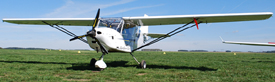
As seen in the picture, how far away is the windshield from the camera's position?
8312 mm

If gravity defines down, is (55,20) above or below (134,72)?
above

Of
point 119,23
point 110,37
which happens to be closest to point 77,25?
point 119,23

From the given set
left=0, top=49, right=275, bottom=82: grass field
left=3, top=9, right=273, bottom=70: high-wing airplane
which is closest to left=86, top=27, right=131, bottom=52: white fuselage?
left=3, top=9, right=273, bottom=70: high-wing airplane

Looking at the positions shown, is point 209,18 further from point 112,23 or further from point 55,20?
point 55,20

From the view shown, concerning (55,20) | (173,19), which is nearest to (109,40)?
(173,19)

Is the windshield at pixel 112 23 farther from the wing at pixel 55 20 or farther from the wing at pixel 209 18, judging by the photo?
the wing at pixel 55 20

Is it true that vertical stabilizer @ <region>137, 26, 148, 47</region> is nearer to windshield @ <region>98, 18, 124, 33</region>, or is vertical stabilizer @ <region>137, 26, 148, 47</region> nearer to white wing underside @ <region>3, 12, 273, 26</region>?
white wing underside @ <region>3, 12, 273, 26</region>

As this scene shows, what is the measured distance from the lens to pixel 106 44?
751 cm

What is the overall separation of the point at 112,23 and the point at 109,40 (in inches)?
43.8

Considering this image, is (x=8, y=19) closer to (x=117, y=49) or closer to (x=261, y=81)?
(x=117, y=49)

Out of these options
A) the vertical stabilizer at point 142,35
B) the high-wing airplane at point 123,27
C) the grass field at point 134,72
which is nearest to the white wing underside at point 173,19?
the high-wing airplane at point 123,27

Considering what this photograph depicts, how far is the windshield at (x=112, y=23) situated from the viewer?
327 inches

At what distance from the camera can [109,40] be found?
7531 millimetres

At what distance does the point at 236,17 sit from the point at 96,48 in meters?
5.80
